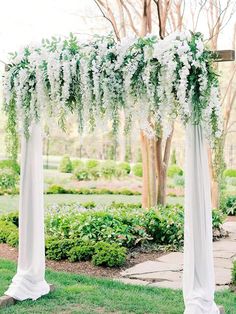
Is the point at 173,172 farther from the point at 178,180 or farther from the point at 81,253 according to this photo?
the point at 81,253

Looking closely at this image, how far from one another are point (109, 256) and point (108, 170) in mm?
11966

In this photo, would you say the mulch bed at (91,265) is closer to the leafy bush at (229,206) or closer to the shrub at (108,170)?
the leafy bush at (229,206)

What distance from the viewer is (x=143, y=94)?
4.70 metres

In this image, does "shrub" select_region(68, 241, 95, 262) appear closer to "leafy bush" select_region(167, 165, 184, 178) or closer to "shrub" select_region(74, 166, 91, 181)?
"shrub" select_region(74, 166, 91, 181)

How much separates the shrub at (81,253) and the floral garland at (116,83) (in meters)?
2.59

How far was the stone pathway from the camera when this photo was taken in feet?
21.6

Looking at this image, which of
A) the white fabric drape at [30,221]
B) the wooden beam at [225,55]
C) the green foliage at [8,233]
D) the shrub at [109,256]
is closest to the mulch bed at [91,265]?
the shrub at [109,256]

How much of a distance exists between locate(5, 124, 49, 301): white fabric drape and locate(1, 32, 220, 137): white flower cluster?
1.05 ft

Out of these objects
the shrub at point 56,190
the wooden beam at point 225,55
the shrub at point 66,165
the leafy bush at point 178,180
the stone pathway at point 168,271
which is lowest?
the stone pathway at point 168,271

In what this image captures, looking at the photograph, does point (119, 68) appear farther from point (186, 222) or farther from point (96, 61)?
point (186, 222)

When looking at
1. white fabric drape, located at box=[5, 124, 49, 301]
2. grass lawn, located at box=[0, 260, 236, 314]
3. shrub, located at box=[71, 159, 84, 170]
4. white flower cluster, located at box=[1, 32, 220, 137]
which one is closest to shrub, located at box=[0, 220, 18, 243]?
grass lawn, located at box=[0, 260, 236, 314]

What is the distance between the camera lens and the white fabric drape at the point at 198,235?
4.62 metres

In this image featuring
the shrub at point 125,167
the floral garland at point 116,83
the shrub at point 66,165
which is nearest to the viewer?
the floral garland at point 116,83

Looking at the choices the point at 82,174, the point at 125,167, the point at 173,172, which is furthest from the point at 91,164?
the point at 173,172
